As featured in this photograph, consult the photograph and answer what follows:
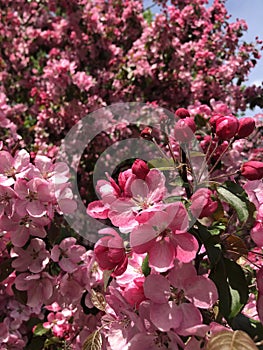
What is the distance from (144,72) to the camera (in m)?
4.59

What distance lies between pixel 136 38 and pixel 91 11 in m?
0.63

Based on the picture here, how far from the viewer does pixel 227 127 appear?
1.14 m

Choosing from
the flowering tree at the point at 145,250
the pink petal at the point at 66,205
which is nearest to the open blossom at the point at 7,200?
the flowering tree at the point at 145,250

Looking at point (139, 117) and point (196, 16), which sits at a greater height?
point (196, 16)

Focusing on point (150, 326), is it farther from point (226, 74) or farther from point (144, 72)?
point (226, 74)

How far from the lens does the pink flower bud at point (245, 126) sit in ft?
3.80

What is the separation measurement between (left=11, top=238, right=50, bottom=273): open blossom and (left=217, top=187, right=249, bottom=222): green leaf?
2.38 feet

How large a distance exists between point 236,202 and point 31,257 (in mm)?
804

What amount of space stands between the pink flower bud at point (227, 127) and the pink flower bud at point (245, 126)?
2cm

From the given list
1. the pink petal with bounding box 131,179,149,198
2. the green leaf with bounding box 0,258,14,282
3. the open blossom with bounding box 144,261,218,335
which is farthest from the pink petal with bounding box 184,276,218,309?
the green leaf with bounding box 0,258,14,282

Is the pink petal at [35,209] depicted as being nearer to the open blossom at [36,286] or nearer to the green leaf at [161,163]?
the open blossom at [36,286]

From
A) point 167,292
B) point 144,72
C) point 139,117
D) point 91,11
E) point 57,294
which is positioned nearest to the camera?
point 167,292

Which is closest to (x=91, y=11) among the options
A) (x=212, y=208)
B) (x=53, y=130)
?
(x=53, y=130)

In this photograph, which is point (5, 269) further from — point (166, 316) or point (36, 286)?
point (166, 316)
